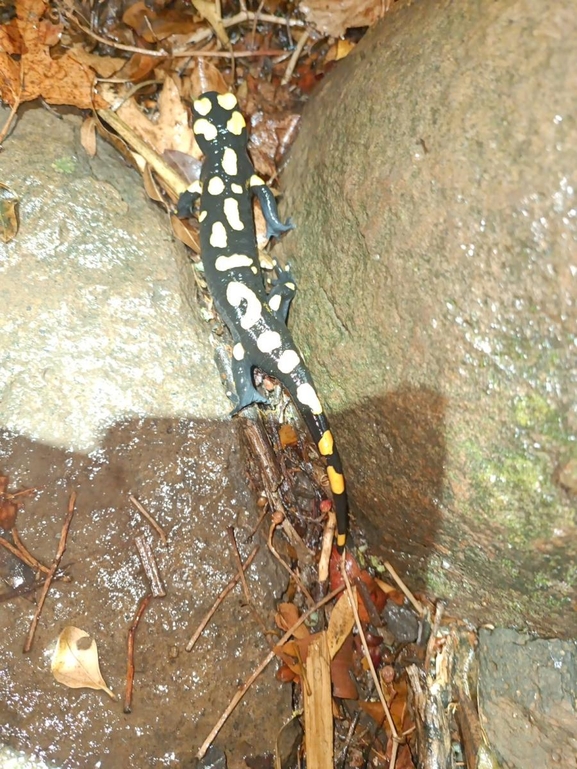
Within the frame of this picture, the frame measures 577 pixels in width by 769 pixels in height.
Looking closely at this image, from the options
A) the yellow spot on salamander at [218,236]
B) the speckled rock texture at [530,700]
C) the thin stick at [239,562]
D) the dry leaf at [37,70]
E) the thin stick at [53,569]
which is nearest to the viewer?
the speckled rock texture at [530,700]

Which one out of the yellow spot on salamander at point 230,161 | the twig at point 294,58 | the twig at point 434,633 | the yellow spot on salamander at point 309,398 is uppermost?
the twig at point 294,58

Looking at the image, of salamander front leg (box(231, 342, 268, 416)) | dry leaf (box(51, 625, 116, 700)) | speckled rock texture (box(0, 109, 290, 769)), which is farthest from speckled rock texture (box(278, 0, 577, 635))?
dry leaf (box(51, 625, 116, 700))

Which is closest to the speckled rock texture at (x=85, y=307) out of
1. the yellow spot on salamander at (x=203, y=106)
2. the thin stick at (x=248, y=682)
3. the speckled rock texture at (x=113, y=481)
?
the speckled rock texture at (x=113, y=481)

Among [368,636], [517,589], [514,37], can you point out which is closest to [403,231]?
[514,37]

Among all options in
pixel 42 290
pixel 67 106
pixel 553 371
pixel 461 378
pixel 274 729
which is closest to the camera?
pixel 553 371

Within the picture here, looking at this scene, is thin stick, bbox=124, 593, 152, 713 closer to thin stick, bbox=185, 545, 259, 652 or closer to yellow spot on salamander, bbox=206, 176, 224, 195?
thin stick, bbox=185, 545, 259, 652

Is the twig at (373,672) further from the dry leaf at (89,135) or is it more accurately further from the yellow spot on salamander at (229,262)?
the dry leaf at (89,135)

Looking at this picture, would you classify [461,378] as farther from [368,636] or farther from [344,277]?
[368,636]
